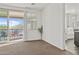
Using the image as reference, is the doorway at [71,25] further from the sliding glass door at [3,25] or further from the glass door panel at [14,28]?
the sliding glass door at [3,25]

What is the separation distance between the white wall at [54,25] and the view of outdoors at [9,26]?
95 centimetres

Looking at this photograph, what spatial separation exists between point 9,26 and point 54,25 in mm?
1821

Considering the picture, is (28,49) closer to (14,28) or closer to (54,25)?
(14,28)

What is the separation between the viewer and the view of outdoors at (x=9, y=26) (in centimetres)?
344

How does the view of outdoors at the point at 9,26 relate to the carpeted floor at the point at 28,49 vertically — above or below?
above

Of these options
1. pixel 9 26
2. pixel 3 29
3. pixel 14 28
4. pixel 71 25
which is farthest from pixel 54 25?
pixel 3 29

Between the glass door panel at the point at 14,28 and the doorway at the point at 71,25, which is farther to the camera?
the doorway at the point at 71,25

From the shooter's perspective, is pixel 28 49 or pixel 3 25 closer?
pixel 3 25

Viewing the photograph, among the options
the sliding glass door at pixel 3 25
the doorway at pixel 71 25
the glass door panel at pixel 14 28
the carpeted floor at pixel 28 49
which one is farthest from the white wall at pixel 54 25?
the sliding glass door at pixel 3 25

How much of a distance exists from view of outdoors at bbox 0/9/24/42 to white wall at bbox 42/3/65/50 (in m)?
0.95

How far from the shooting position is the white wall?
13.5ft

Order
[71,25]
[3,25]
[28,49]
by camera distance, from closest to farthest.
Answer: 1. [3,25]
2. [28,49]
3. [71,25]

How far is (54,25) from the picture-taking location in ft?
15.1
